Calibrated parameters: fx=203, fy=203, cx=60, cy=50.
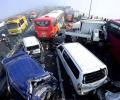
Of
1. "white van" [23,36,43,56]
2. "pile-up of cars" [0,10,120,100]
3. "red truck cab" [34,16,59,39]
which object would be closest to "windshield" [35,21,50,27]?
"red truck cab" [34,16,59,39]

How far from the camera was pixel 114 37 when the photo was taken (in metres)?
15.8

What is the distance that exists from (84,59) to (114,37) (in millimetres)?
4803

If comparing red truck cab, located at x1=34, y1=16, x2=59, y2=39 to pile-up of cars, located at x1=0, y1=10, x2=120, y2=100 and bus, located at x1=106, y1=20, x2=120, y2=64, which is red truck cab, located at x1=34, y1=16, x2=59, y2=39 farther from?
bus, located at x1=106, y1=20, x2=120, y2=64

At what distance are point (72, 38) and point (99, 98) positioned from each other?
30.3 ft

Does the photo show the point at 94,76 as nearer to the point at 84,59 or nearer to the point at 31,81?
the point at 84,59

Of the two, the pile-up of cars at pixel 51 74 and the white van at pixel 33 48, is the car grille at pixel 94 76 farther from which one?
the white van at pixel 33 48

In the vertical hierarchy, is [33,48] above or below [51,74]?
below

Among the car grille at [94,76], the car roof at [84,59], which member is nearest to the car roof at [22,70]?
the car roof at [84,59]

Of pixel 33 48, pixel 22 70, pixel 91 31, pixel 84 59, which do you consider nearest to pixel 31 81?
pixel 22 70

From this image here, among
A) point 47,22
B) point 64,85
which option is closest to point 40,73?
point 64,85

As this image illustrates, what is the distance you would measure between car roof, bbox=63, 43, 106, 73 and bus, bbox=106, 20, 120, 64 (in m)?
3.02

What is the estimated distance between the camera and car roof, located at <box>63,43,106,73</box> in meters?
11.4

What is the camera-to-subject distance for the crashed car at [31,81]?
1067cm

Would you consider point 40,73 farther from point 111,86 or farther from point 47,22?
point 47,22
